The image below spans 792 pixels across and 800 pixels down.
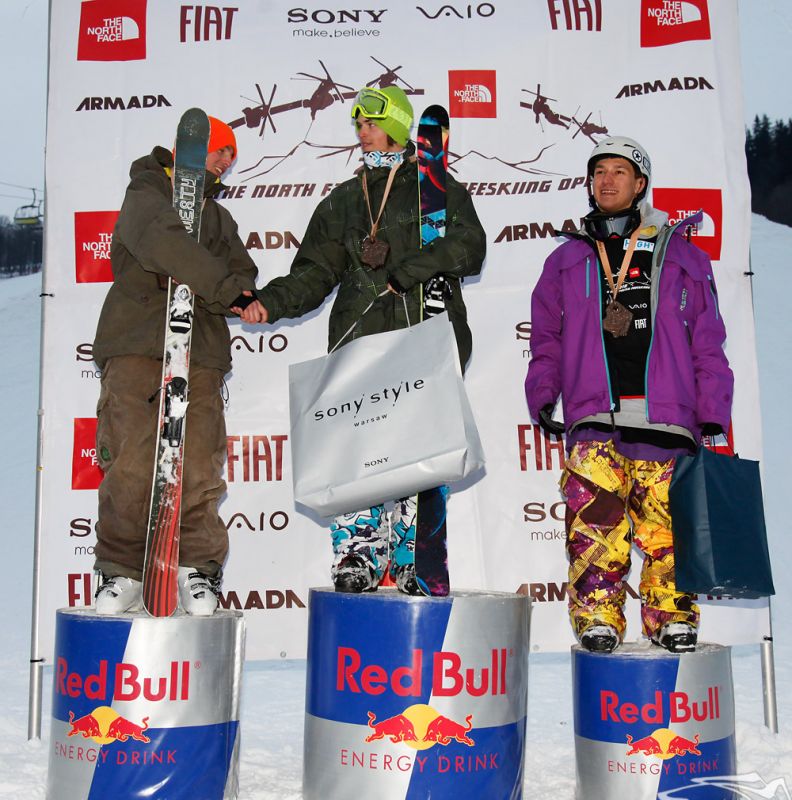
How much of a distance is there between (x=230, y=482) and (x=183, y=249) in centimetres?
123

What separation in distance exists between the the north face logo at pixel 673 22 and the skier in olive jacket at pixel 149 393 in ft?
6.52

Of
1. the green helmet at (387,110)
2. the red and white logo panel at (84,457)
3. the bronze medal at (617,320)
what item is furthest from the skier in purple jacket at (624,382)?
the red and white logo panel at (84,457)

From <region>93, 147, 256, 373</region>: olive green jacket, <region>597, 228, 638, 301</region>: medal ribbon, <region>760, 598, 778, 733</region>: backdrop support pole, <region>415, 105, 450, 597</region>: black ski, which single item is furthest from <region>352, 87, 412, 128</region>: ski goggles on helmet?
<region>760, 598, 778, 733</region>: backdrop support pole

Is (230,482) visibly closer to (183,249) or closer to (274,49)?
(183,249)

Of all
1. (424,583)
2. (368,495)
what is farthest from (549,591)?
(368,495)

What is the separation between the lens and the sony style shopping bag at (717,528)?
2.62m

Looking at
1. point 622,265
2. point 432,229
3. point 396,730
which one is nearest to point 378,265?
point 432,229

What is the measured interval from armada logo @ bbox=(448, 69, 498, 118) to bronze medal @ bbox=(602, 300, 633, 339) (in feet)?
4.27

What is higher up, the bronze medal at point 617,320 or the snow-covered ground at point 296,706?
the bronze medal at point 617,320

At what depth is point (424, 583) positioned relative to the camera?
8.71 ft

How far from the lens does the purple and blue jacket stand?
9.33ft

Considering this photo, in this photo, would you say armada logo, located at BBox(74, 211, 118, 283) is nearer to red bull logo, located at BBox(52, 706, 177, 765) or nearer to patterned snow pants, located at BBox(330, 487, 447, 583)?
patterned snow pants, located at BBox(330, 487, 447, 583)

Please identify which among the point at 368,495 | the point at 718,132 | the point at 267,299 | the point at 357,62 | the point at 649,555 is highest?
the point at 357,62

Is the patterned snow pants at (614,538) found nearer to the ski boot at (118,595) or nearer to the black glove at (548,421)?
the black glove at (548,421)
